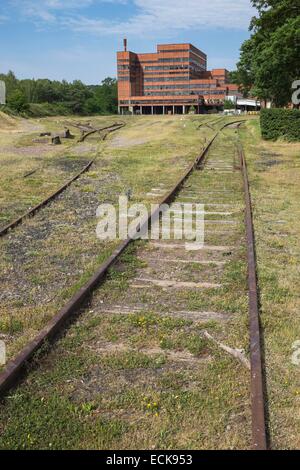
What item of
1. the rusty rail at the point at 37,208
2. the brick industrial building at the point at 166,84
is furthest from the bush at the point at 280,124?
the brick industrial building at the point at 166,84

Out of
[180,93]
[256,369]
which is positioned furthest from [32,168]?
[180,93]

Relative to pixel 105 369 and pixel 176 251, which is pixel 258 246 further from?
pixel 105 369

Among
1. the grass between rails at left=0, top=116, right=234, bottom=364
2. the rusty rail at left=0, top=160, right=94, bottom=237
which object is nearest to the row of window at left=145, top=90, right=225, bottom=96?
the grass between rails at left=0, top=116, right=234, bottom=364

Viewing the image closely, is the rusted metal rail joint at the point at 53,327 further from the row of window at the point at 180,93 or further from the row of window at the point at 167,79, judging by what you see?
the row of window at the point at 167,79

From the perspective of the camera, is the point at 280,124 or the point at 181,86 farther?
the point at 181,86

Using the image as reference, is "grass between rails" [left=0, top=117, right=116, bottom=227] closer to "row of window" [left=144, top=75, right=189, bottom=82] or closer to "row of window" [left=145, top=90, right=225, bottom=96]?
"row of window" [left=145, top=90, right=225, bottom=96]

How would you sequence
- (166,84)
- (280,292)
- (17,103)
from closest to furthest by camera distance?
(280,292) → (17,103) → (166,84)

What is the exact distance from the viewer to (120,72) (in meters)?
149

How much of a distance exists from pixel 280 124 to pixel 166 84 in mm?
134266

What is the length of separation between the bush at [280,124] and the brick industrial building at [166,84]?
116 meters

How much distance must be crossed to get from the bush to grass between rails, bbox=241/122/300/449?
10.5 meters

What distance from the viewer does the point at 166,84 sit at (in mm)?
152000

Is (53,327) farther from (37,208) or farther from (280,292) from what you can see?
(37,208)

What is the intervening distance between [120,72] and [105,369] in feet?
507
